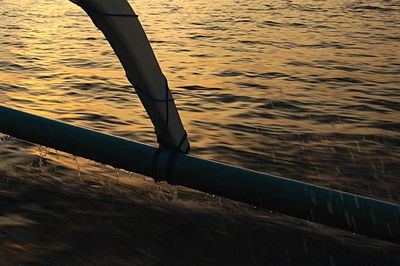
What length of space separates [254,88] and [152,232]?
8.35 metres

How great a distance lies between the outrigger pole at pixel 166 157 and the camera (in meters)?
4.76

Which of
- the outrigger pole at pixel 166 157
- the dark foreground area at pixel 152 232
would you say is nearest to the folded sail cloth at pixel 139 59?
the outrigger pole at pixel 166 157

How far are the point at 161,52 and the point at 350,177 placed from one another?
1353 cm

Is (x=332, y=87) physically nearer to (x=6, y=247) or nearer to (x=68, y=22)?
(x=6, y=247)

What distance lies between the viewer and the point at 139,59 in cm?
563

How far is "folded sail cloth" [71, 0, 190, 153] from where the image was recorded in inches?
214

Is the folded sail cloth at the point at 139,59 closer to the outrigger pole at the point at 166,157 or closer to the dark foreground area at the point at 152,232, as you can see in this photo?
the outrigger pole at the point at 166,157

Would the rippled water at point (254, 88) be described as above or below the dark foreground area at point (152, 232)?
below

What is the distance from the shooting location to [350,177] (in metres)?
7.42

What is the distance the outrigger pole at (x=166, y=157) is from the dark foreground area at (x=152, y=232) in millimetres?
499

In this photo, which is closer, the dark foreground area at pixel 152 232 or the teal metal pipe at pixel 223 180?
the teal metal pipe at pixel 223 180

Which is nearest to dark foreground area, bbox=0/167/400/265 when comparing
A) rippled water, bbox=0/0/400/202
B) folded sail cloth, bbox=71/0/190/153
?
folded sail cloth, bbox=71/0/190/153

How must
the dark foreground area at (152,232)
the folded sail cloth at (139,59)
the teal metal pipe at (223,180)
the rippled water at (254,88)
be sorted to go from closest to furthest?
the teal metal pipe at (223,180) → the dark foreground area at (152,232) → the folded sail cloth at (139,59) → the rippled water at (254,88)

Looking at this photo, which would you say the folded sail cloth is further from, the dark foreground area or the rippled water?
the rippled water
